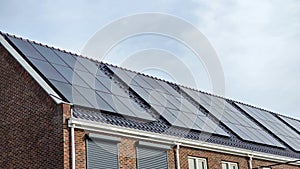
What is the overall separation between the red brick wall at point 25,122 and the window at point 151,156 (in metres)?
3.33

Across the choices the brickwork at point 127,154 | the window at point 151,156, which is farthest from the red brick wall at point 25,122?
the window at point 151,156

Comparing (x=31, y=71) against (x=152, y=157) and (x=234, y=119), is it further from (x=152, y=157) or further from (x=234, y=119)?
(x=234, y=119)

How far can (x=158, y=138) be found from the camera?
20359 millimetres

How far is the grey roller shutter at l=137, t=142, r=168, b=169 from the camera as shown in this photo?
19.8 m

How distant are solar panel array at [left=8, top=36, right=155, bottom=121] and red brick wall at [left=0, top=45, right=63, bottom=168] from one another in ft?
2.23

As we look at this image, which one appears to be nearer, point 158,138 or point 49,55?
point 158,138

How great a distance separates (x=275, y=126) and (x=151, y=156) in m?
13.7

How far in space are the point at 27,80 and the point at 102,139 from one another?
3.34 meters

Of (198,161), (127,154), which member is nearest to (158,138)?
(127,154)

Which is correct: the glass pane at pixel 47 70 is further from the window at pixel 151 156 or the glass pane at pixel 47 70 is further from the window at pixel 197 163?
the window at pixel 197 163

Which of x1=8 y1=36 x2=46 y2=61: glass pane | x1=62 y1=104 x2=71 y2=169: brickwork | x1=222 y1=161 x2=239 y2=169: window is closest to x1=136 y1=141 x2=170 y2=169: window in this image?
x1=62 y1=104 x2=71 y2=169: brickwork

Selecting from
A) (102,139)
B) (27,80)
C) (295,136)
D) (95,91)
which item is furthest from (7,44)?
(295,136)

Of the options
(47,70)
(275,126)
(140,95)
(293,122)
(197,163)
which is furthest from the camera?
(293,122)

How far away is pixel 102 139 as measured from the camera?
60.5 ft
